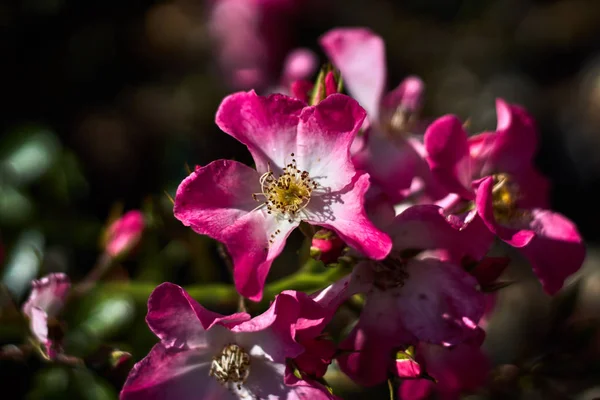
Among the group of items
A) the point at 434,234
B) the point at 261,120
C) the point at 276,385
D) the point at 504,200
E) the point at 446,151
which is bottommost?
the point at 276,385

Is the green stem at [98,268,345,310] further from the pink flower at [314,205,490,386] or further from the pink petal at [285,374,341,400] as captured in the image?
the pink petal at [285,374,341,400]

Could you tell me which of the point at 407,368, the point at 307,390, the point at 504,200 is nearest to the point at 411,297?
the point at 407,368

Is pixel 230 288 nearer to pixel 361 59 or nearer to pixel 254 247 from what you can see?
pixel 254 247

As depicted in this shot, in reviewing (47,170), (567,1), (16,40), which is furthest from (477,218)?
(567,1)

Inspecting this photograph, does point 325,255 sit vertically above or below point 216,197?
below

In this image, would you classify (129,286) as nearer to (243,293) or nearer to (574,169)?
(243,293)

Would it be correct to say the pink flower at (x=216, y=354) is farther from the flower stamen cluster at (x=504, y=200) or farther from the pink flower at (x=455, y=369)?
the flower stamen cluster at (x=504, y=200)
